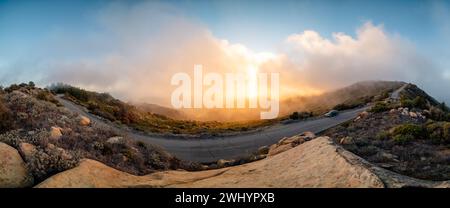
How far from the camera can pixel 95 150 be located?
54.0 ft

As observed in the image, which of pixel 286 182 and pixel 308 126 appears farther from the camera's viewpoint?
pixel 308 126

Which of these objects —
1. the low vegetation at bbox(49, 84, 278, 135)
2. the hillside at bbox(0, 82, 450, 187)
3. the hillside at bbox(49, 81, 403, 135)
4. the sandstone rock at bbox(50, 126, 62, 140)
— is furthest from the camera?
the hillside at bbox(49, 81, 403, 135)

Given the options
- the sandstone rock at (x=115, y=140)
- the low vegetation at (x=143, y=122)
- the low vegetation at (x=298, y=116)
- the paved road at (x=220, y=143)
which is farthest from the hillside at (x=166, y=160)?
the low vegetation at (x=298, y=116)

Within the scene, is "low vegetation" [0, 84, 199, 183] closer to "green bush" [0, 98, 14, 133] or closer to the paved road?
"green bush" [0, 98, 14, 133]

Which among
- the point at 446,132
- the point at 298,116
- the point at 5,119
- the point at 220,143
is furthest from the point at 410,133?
the point at 298,116

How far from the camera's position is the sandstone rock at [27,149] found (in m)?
13.6

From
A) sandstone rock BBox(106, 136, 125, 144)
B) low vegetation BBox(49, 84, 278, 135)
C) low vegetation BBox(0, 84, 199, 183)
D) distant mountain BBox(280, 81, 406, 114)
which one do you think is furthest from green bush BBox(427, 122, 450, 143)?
distant mountain BBox(280, 81, 406, 114)

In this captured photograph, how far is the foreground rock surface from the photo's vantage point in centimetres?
1126

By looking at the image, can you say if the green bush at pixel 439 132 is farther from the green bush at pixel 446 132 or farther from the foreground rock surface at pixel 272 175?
the foreground rock surface at pixel 272 175

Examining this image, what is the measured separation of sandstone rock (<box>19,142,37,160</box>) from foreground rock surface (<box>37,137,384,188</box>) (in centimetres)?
161

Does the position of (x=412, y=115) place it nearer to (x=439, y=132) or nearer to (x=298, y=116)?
(x=439, y=132)
